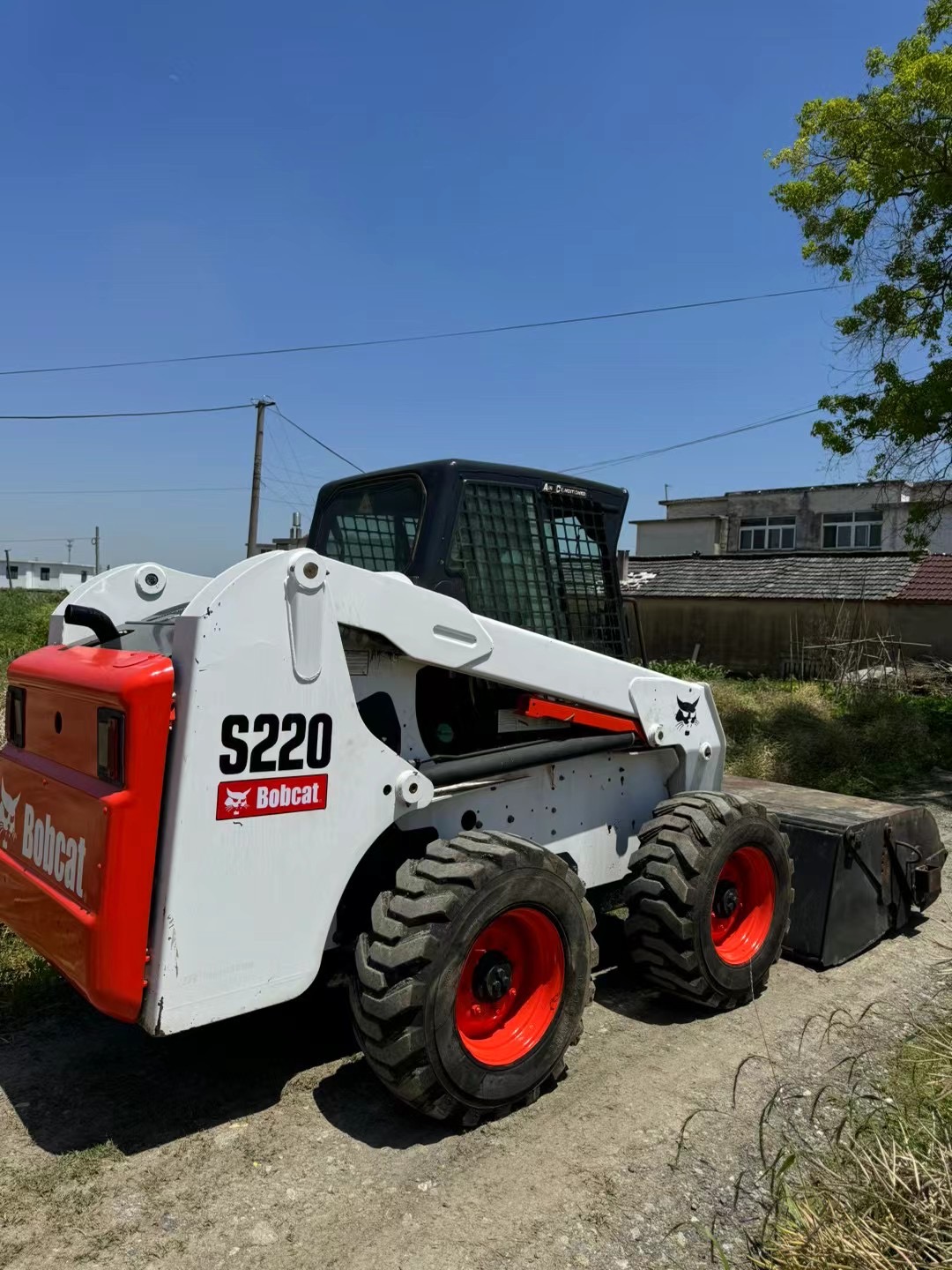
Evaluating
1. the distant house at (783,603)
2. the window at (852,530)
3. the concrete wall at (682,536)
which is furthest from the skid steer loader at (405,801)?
the concrete wall at (682,536)

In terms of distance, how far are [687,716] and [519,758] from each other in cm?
122

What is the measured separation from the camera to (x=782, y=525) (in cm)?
3656

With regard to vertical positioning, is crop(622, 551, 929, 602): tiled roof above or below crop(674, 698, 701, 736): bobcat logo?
above

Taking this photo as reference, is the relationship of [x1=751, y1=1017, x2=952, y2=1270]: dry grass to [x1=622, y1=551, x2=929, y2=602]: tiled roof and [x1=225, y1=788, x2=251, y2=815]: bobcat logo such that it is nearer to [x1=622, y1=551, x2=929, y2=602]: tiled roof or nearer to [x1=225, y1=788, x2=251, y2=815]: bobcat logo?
Result: [x1=225, y1=788, x2=251, y2=815]: bobcat logo

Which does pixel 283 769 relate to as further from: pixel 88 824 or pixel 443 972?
pixel 443 972

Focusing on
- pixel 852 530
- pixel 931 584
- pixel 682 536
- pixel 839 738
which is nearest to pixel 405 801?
pixel 839 738

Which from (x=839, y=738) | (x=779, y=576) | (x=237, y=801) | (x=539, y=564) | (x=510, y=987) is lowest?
(x=510, y=987)

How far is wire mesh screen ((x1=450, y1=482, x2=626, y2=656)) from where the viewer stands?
13.4 ft

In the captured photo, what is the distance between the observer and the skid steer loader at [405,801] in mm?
2902

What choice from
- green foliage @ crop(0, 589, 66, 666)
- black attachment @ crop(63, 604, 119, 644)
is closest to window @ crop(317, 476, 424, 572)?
black attachment @ crop(63, 604, 119, 644)

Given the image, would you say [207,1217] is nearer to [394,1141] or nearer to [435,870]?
[394,1141]

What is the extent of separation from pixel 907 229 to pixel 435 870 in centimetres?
1139

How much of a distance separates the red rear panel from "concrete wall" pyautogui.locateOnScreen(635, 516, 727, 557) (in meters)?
34.2

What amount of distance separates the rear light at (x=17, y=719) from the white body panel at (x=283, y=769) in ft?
3.01
